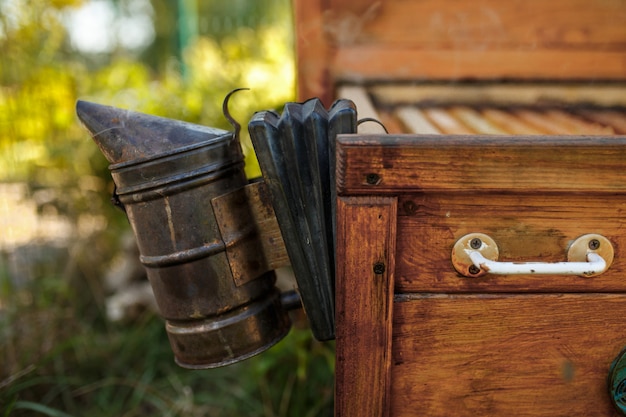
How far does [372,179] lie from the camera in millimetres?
1061

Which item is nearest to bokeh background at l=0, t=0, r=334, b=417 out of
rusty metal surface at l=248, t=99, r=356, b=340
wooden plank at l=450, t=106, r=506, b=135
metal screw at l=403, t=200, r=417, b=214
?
wooden plank at l=450, t=106, r=506, b=135

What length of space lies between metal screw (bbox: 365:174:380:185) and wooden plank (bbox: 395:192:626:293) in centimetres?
7

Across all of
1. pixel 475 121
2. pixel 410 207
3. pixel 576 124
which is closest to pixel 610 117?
pixel 576 124

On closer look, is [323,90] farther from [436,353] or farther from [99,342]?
[99,342]

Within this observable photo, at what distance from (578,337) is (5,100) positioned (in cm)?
277

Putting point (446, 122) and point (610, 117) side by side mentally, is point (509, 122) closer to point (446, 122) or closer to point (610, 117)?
point (446, 122)

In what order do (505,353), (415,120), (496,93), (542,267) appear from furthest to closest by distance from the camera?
(496,93) → (415,120) → (505,353) → (542,267)

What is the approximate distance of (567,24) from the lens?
2.31 m

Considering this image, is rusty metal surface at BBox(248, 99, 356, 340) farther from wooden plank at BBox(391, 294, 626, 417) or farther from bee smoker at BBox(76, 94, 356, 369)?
wooden plank at BBox(391, 294, 626, 417)

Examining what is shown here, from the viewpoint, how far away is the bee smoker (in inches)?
49.8

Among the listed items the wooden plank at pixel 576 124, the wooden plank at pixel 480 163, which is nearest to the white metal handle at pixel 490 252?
the wooden plank at pixel 480 163

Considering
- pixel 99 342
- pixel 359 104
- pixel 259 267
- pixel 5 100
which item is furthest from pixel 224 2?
pixel 259 267

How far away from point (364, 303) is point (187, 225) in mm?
450

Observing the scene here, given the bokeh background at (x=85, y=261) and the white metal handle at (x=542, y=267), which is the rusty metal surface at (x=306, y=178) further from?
the bokeh background at (x=85, y=261)
